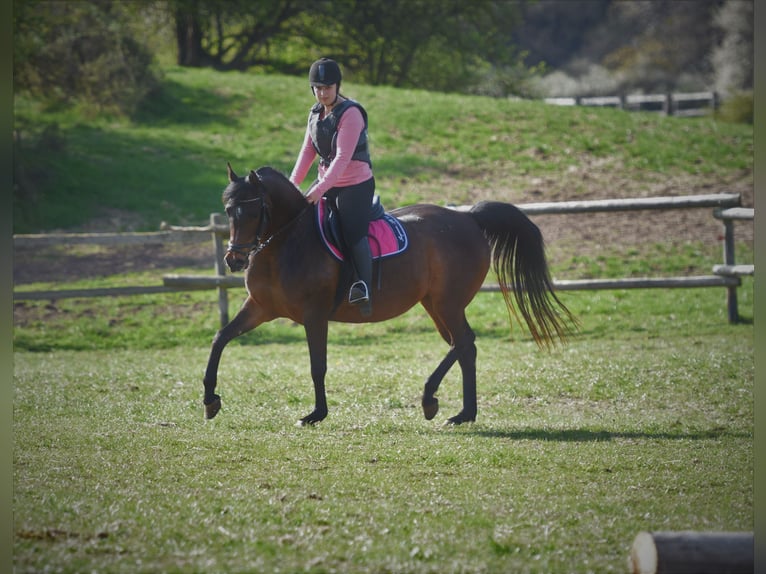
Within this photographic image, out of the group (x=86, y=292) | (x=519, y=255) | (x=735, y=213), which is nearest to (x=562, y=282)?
(x=735, y=213)

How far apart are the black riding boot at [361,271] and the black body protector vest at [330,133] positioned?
752 mm

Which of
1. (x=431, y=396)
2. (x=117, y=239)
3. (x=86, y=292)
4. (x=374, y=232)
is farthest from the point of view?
(x=117, y=239)

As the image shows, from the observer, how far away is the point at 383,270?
8.66 m

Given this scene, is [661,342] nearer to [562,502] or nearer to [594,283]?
[594,283]

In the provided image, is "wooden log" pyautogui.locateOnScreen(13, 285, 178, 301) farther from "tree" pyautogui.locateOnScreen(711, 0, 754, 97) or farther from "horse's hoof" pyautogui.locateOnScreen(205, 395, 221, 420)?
"tree" pyautogui.locateOnScreen(711, 0, 754, 97)

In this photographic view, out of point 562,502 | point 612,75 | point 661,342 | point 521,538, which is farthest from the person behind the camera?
point 612,75

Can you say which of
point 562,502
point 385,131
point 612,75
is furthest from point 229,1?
point 562,502

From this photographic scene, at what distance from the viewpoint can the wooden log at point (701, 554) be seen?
4207 millimetres

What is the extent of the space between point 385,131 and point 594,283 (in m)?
13.7

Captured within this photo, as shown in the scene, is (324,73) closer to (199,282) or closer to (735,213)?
(199,282)

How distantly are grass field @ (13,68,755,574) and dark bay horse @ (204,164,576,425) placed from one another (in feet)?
2.33

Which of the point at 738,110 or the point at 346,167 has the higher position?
the point at 738,110

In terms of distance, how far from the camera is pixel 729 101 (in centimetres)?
3384

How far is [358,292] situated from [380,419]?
136 cm
